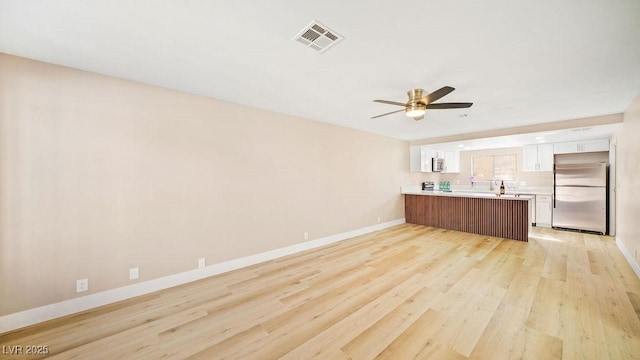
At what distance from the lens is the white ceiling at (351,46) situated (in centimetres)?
160

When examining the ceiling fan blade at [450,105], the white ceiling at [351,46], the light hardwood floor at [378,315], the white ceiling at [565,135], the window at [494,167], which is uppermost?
the white ceiling at [351,46]

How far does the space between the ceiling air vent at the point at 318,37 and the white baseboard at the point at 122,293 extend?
10.2 ft

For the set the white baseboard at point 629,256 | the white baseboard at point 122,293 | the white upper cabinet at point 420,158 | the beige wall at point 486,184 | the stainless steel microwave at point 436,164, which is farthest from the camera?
the stainless steel microwave at point 436,164

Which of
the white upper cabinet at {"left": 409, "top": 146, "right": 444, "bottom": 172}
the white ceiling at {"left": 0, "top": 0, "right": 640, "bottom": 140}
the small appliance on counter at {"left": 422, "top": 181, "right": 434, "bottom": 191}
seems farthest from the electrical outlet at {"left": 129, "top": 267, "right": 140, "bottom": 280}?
the small appliance on counter at {"left": 422, "top": 181, "right": 434, "bottom": 191}

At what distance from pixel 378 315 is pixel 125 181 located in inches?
126

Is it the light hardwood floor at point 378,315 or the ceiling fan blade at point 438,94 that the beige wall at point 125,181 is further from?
the ceiling fan blade at point 438,94

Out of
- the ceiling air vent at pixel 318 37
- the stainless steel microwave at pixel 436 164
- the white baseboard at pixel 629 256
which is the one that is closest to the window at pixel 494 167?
the stainless steel microwave at pixel 436 164

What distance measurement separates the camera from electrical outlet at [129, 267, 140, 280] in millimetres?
2674

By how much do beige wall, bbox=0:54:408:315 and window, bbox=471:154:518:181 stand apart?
648 cm

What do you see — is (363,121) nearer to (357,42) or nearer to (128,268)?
(357,42)

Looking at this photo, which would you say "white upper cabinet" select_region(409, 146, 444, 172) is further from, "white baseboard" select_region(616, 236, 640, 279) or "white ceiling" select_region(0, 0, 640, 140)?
"white baseboard" select_region(616, 236, 640, 279)

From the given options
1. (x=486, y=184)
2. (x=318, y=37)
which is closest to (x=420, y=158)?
(x=486, y=184)

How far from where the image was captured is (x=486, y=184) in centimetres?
745

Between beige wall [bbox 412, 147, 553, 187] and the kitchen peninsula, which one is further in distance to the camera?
beige wall [bbox 412, 147, 553, 187]
